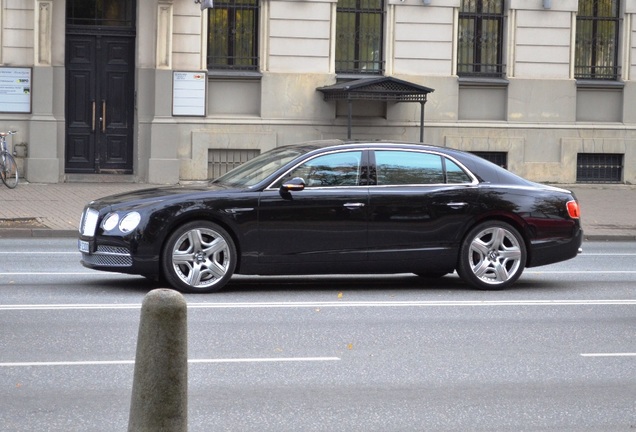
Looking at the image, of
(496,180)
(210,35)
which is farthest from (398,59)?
(496,180)

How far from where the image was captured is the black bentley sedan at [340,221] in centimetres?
1170

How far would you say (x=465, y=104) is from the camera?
89.0ft

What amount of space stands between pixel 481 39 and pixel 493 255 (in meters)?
15.5

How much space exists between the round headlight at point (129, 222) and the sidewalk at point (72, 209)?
6.61 meters

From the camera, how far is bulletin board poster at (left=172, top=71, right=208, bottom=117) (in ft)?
83.2

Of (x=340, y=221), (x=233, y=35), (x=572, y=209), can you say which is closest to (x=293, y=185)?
(x=340, y=221)

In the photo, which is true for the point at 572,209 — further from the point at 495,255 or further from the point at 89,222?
the point at 89,222

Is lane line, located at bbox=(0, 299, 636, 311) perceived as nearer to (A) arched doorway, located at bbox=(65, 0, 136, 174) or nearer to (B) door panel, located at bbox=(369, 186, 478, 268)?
(B) door panel, located at bbox=(369, 186, 478, 268)

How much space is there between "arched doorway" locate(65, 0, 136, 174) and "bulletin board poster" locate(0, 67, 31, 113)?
97 cm

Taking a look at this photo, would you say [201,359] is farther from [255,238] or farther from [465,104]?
[465,104]

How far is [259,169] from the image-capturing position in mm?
12547

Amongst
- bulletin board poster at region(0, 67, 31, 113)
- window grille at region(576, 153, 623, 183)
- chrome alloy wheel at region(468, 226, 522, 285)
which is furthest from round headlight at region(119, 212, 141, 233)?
window grille at region(576, 153, 623, 183)

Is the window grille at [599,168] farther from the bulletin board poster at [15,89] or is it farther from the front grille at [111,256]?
the front grille at [111,256]

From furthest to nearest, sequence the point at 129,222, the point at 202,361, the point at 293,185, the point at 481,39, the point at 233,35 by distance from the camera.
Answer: the point at 481,39 → the point at 233,35 → the point at 293,185 → the point at 129,222 → the point at 202,361
